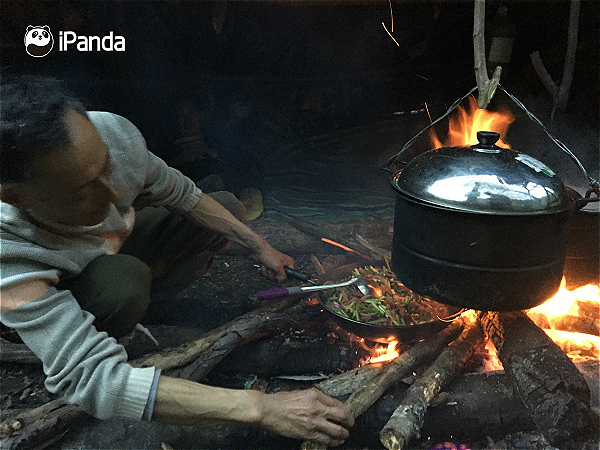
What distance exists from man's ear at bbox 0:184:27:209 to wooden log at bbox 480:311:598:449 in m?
2.72

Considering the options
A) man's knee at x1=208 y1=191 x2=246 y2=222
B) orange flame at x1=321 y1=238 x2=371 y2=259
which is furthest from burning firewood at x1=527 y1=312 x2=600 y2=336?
man's knee at x1=208 y1=191 x2=246 y2=222

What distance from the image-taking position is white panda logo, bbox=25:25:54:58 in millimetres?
4535

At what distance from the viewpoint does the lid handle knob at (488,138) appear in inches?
93.4

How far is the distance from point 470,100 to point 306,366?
494 centimetres

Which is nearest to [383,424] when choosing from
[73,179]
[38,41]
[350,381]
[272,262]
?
[350,381]

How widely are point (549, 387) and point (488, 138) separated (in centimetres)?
140

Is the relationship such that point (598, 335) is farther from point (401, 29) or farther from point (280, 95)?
point (280, 95)

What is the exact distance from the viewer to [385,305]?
3.06 metres

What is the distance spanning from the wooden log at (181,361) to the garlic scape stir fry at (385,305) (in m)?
0.45

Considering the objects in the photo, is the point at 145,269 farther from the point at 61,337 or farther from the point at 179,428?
the point at 179,428

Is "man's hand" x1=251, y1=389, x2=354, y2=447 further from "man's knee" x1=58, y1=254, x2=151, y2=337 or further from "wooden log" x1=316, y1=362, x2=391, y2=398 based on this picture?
"man's knee" x1=58, y1=254, x2=151, y2=337

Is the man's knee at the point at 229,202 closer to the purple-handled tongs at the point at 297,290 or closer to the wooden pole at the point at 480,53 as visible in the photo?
the purple-handled tongs at the point at 297,290

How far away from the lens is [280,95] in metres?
6.32

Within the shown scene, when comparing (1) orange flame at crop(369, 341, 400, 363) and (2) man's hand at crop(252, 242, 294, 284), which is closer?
(1) orange flame at crop(369, 341, 400, 363)
